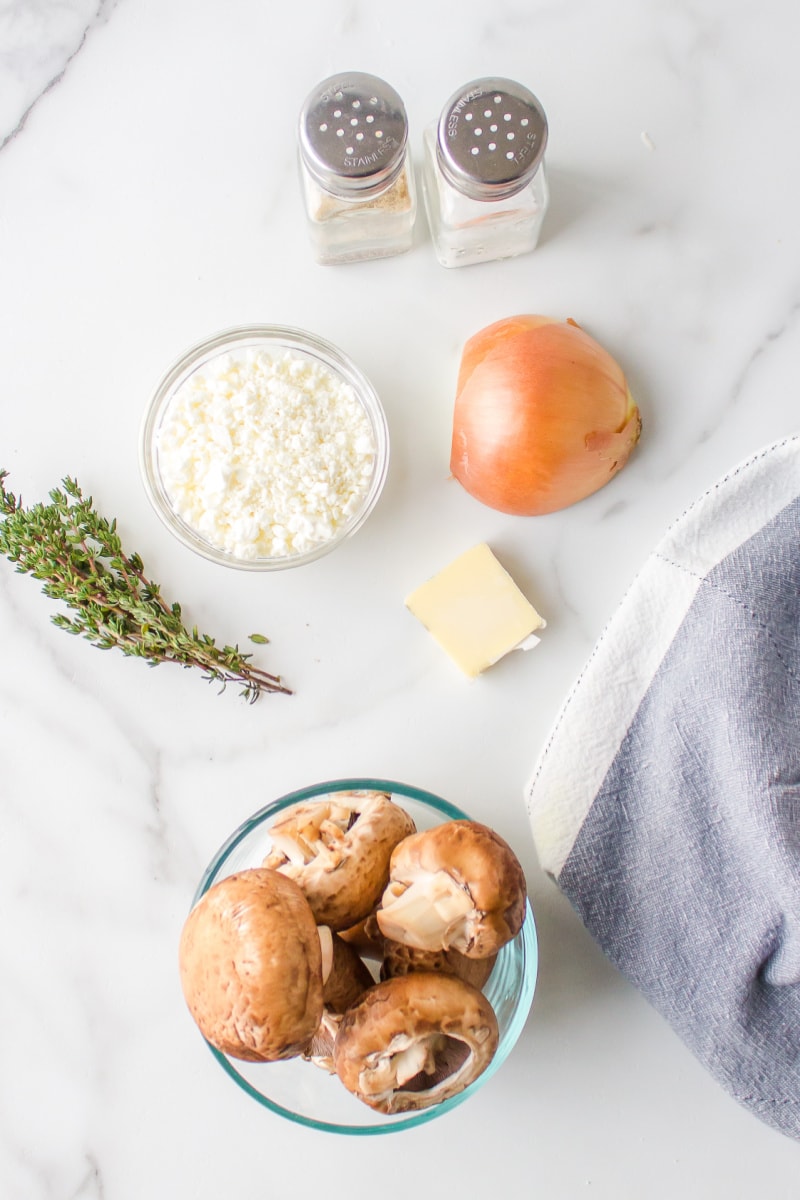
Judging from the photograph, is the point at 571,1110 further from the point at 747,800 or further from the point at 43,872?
the point at 43,872

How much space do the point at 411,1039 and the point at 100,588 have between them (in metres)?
0.51

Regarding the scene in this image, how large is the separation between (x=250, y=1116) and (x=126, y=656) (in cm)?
49

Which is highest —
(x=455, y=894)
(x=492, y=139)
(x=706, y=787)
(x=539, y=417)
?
(x=492, y=139)

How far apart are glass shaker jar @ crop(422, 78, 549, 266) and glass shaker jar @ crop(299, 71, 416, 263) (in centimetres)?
4

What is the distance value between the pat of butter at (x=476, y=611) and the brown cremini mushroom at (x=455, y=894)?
26 centimetres

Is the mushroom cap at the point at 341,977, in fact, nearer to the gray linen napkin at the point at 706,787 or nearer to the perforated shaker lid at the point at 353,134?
the gray linen napkin at the point at 706,787

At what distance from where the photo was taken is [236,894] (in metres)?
0.71

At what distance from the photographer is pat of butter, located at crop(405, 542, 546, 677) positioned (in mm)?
973

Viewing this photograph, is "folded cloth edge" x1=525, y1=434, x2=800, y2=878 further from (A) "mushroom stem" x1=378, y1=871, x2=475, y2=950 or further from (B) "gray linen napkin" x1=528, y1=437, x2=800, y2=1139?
(A) "mushroom stem" x1=378, y1=871, x2=475, y2=950

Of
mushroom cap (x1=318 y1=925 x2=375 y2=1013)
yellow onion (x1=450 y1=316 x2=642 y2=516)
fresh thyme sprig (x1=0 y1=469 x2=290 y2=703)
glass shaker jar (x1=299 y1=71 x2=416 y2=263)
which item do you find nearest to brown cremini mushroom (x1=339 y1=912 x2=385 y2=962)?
mushroom cap (x1=318 y1=925 x2=375 y2=1013)

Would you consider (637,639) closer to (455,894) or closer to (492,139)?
(455,894)

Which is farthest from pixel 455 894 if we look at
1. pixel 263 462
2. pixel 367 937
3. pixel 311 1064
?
pixel 263 462

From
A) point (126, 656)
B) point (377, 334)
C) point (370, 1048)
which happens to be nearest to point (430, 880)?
point (370, 1048)

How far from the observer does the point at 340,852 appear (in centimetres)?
76
